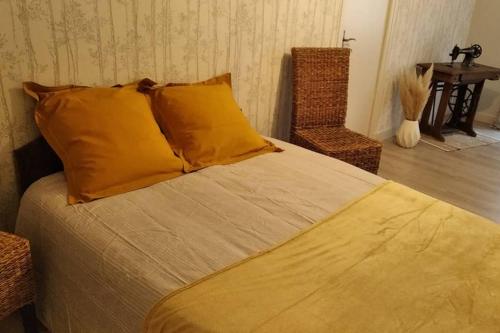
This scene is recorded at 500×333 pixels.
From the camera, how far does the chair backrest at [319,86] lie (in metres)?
2.89

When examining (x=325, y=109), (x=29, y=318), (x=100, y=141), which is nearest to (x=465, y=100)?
(x=325, y=109)

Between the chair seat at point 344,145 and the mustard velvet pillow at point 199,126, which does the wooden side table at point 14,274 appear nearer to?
the mustard velvet pillow at point 199,126

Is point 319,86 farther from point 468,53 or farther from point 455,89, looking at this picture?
point 455,89

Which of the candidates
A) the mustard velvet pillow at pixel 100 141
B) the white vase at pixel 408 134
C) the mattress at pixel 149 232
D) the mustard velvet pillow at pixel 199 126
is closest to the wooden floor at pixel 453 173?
the white vase at pixel 408 134

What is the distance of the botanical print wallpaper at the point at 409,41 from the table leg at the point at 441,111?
0.39 meters

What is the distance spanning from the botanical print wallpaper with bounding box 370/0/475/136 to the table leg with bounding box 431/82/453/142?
0.39m

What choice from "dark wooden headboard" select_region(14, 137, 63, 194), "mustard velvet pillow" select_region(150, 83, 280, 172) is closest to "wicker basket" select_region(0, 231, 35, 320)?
"dark wooden headboard" select_region(14, 137, 63, 194)

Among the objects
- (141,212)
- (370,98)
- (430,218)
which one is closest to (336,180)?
(430,218)

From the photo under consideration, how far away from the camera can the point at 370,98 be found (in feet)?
12.9

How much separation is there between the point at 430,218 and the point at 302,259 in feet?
2.13

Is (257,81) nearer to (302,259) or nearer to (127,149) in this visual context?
(127,149)

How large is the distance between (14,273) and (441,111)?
4213 mm

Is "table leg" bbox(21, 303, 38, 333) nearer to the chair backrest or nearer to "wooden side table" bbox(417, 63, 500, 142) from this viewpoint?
the chair backrest

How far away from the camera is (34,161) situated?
183 cm
